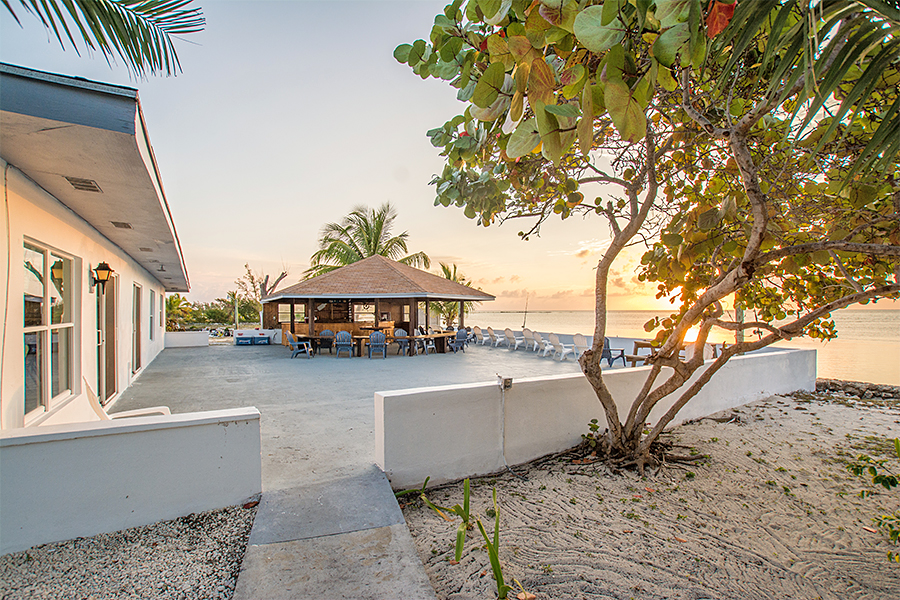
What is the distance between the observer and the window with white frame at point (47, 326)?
3834 millimetres

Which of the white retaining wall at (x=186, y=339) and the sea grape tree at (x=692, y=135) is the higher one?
the sea grape tree at (x=692, y=135)

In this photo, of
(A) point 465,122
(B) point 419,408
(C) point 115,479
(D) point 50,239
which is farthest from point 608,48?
(D) point 50,239

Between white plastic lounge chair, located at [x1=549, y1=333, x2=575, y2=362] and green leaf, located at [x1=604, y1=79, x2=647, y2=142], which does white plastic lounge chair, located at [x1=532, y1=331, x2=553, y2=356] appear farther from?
green leaf, located at [x1=604, y1=79, x2=647, y2=142]

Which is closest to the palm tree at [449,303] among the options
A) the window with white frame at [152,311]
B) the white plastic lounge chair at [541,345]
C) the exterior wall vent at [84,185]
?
the white plastic lounge chair at [541,345]

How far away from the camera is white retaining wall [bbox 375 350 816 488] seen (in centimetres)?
385

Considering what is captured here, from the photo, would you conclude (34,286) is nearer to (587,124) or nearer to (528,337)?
(587,124)

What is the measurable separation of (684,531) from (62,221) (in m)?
6.70

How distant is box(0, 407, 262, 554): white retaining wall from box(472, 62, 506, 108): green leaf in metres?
2.87

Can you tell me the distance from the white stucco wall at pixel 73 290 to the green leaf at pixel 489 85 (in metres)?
3.77

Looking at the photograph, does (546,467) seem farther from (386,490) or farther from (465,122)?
(465,122)

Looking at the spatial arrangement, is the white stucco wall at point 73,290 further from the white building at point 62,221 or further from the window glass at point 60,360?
the window glass at point 60,360

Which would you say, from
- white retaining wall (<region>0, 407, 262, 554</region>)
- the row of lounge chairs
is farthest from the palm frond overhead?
the row of lounge chairs

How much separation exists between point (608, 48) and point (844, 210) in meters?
3.51

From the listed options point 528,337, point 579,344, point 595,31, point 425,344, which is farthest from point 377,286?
point 595,31
